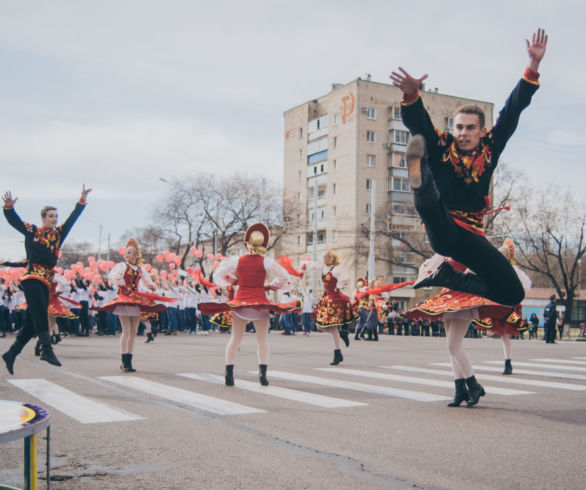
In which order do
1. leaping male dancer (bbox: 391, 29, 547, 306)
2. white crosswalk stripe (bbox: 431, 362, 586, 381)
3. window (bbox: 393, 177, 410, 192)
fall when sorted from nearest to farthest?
1. leaping male dancer (bbox: 391, 29, 547, 306)
2. white crosswalk stripe (bbox: 431, 362, 586, 381)
3. window (bbox: 393, 177, 410, 192)

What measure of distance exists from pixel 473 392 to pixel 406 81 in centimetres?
348

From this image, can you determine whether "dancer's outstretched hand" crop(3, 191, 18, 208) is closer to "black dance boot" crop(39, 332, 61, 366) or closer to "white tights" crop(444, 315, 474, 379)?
"black dance boot" crop(39, 332, 61, 366)

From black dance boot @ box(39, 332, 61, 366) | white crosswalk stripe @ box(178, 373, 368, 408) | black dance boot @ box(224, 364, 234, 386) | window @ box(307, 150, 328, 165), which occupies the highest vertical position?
window @ box(307, 150, 328, 165)

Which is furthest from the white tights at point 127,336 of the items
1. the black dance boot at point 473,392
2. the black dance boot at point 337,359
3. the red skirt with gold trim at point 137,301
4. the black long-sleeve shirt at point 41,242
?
the black dance boot at point 473,392

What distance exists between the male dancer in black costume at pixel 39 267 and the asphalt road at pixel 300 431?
21.0 inches

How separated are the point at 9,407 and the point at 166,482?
1.14m

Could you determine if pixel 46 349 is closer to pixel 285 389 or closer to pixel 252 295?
pixel 252 295

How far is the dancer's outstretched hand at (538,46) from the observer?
17.5 ft

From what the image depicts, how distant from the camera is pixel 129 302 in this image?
33.3ft

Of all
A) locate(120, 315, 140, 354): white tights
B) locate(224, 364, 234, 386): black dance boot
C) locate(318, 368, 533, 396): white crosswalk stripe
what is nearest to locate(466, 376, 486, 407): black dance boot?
locate(318, 368, 533, 396): white crosswalk stripe

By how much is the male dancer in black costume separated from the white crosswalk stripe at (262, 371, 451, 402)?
341cm

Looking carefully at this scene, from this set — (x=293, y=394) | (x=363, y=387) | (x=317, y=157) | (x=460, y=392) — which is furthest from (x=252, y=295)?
(x=317, y=157)

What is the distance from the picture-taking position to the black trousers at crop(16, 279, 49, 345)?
27.6ft

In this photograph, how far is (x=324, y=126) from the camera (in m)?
69.0
